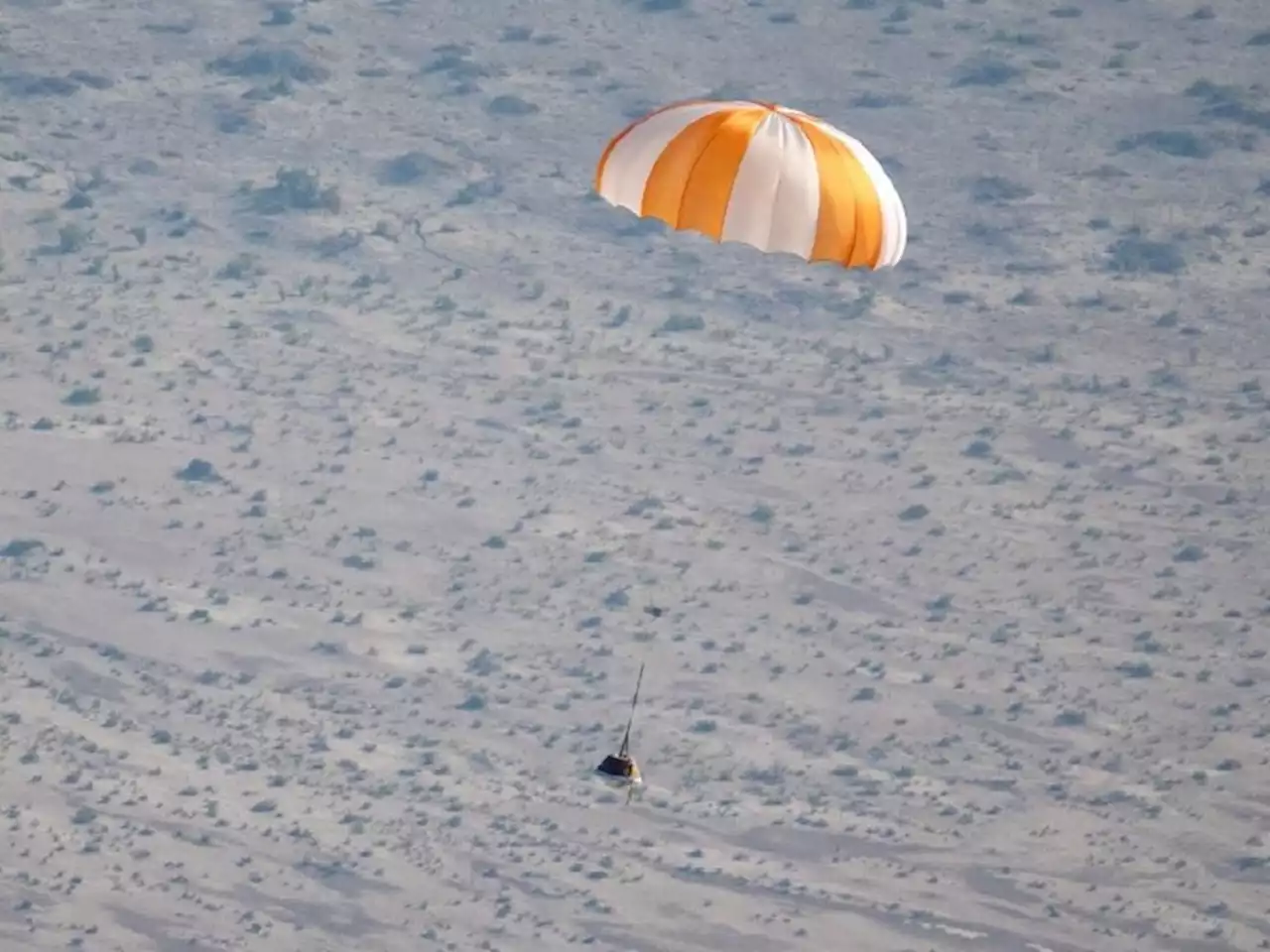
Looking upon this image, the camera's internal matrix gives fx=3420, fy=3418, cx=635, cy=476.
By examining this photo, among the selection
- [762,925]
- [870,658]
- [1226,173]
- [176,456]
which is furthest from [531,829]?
[1226,173]

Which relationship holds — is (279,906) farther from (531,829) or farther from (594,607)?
(594,607)

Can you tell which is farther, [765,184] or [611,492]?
[611,492]

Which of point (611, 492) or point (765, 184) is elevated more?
point (765, 184)

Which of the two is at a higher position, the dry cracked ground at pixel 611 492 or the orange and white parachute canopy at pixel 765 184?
the orange and white parachute canopy at pixel 765 184

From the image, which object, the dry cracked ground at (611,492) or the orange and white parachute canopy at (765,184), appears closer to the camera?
the orange and white parachute canopy at (765,184)

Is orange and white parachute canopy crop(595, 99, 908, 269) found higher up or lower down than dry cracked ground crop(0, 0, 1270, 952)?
higher up
